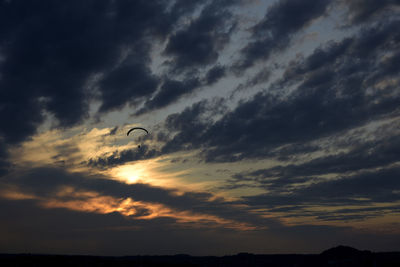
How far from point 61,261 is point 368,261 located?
152 m

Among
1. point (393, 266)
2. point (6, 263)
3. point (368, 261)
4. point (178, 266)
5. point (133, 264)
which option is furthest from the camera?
point (368, 261)

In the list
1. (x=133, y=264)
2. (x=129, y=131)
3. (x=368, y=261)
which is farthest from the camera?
(x=368, y=261)

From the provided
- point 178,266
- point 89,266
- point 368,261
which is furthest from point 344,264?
point 89,266

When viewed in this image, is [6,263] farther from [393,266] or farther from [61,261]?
[393,266]

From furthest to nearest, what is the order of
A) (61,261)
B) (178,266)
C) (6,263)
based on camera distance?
(178,266), (61,261), (6,263)

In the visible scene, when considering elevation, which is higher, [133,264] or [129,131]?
[129,131]

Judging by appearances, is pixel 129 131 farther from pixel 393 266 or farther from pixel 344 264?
pixel 344 264

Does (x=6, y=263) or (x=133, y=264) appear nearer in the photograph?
(x=6, y=263)

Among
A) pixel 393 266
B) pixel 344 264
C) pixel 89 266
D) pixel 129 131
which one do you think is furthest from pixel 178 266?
pixel 344 264

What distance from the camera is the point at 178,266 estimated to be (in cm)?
13800

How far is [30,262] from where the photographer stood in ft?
339

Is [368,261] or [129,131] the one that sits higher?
[129,131]

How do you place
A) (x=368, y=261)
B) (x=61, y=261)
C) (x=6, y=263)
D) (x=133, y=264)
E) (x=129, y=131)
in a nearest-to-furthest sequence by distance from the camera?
(x=129, y=131)
(x=6, y=263)
(x=61, y=261)
(x=133, y=264)
(x=368, y=261)

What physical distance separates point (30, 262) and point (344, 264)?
16236 cm
